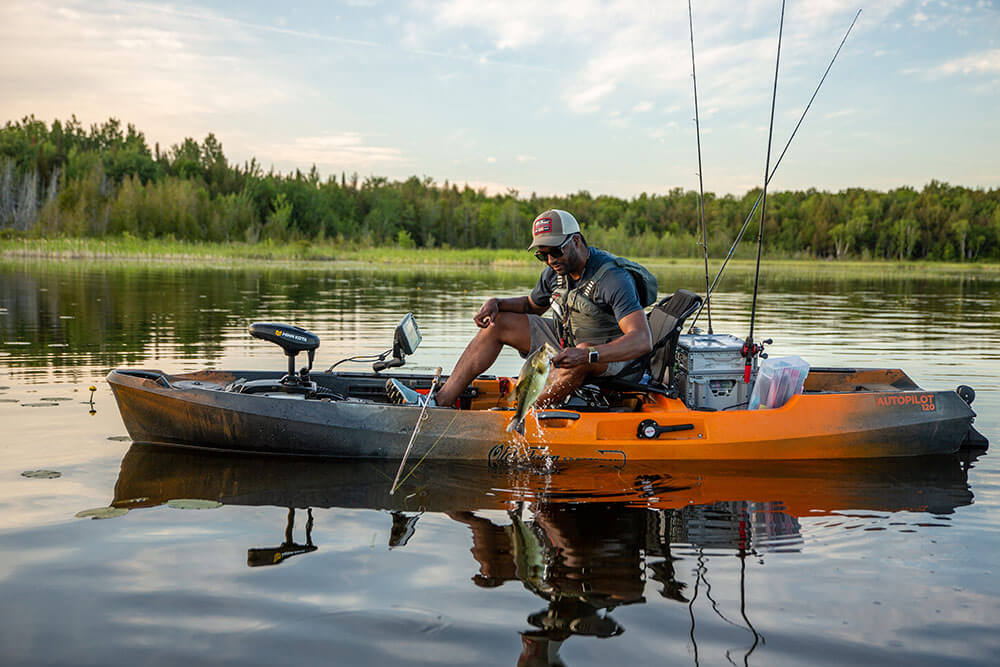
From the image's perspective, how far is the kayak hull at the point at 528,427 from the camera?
5.98m

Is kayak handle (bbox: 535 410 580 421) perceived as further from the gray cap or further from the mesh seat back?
the gray cap

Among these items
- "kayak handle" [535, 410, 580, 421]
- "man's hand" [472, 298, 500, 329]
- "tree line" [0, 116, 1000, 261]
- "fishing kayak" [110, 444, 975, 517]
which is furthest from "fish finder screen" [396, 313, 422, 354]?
"tree line" [0, 116, 1000, 261]

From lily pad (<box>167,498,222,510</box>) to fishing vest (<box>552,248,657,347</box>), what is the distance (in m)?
2.70

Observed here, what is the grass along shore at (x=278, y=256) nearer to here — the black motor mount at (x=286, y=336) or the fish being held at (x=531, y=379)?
the black motor mount at (x=286, y=336)

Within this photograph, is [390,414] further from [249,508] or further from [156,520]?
[156,520]

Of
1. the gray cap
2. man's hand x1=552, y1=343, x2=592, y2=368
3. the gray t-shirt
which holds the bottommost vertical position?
man's hand x1=552, y1=343, x2=592, y2=368

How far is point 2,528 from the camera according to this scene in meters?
4.39

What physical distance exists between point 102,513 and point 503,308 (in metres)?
3.15

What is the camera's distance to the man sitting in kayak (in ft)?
18.6

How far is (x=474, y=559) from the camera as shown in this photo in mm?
4180

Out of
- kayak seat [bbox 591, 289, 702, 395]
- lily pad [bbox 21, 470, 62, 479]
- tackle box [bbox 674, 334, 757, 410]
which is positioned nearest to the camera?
lily pad [bbox 21, 470, 62, 479]

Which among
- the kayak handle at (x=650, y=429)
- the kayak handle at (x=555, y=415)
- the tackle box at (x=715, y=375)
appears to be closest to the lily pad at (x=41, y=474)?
the kayak handle at (x=555, y=415)

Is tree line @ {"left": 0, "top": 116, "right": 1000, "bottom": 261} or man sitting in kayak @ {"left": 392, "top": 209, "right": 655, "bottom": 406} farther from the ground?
tree line @ {"left": 0, "top": 116, "right": 1000, "bottom": 261}

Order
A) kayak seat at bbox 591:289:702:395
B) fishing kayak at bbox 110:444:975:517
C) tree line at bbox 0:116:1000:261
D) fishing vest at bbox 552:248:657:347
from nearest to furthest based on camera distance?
fishing kayak at bbox 110:444:975:517 → fishing vest at bbox 552:248:657:347 → kayak seat at bbox 591:289:702:395 → tree line at bbox 0:116:1000:261
